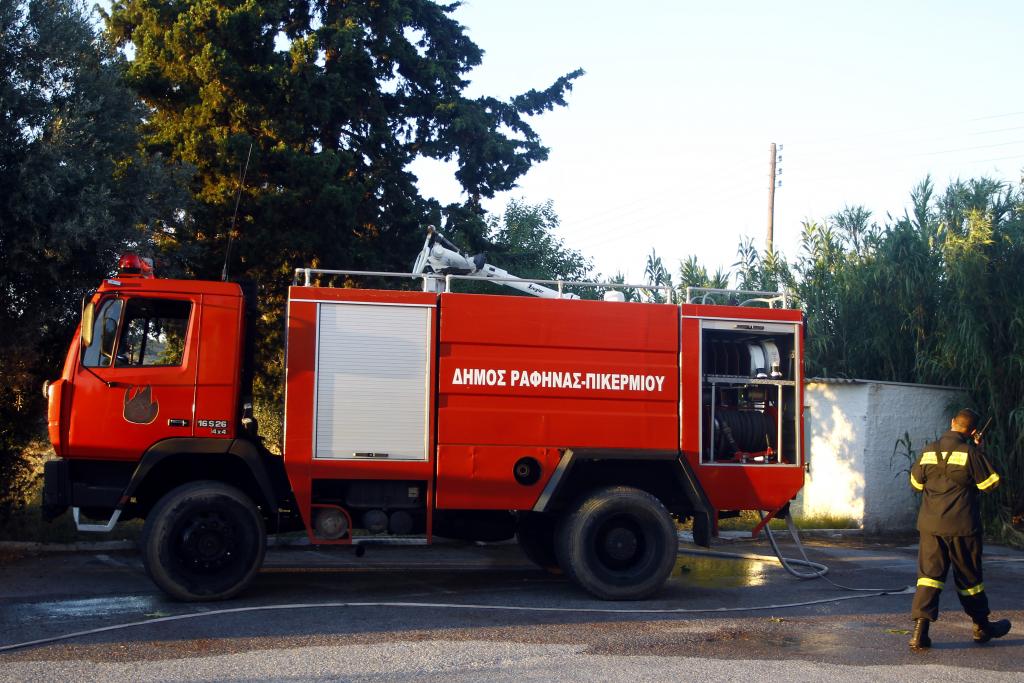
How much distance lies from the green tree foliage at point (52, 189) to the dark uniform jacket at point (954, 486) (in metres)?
8.36

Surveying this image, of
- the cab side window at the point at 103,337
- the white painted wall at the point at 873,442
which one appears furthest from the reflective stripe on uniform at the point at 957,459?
the white painted wall at the point at 873,442

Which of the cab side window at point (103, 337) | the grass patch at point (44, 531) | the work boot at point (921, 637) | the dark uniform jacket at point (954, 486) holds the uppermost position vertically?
the cab side window at point (103, 337)

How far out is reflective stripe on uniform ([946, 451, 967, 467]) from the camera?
24.7ft

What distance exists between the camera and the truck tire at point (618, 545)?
924 cm

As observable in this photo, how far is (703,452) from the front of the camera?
965 cm

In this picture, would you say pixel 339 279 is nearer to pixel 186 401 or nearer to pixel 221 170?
pixel 221 170

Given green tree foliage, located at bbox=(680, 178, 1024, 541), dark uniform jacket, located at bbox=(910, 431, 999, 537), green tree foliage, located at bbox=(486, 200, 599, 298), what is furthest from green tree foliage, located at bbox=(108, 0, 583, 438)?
dark uniform jacket, located at bbox=(910, 431, 999, 537)

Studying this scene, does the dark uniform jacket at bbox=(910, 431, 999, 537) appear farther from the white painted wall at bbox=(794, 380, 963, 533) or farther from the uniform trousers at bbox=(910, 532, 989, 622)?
the white painted wall at bbox=(794, 380, 963, 533)

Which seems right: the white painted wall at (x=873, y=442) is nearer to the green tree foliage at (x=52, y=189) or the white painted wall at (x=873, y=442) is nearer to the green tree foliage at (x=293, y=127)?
the green tree foliage at (x=293, y=127)

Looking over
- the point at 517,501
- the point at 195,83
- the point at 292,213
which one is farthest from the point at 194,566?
the point at 195,83

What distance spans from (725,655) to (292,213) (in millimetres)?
9324

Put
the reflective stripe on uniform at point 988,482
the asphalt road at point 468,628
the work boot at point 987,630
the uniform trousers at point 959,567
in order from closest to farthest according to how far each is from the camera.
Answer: the asphalt road at point 468,628
the reflective stripe on uniform at point 988,482
the uniform trousers at point 959,567
the work boot at point 987,630

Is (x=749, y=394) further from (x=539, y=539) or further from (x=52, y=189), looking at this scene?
(x=52, y=189)

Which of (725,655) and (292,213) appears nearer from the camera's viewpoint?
(725,655)
